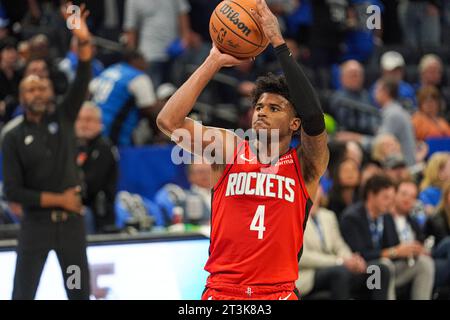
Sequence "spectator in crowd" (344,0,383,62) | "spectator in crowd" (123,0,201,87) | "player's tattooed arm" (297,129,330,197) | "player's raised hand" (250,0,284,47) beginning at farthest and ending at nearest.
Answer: "spectator in crowd" (344,0,383,62), "spectator in crowd" (123,0,201,87), "player's tattooed arm" (297,129,330,197), "player's raised hand" (250,0,284,47)

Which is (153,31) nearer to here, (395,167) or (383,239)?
(395,167)

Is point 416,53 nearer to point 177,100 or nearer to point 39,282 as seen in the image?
point 39,282

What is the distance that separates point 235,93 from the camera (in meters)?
13.4

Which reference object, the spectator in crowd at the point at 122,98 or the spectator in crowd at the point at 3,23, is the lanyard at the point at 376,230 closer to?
the spectator in crowd at the point at 122,98

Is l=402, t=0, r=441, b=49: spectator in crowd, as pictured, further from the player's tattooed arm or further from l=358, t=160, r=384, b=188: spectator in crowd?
the player's tattooed arm

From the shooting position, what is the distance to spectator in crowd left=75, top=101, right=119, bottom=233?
9844 millimetres

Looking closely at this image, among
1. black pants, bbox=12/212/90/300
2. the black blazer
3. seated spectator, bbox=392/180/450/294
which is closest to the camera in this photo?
black pants, bbox=12/212/90/300

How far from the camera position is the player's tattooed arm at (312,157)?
5.40 meters

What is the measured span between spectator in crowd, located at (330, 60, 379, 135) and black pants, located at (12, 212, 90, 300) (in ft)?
19.6

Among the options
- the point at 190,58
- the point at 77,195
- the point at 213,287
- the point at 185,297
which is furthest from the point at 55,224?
the point at 190,58

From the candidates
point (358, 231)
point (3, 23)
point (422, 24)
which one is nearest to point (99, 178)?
point (358, 231)

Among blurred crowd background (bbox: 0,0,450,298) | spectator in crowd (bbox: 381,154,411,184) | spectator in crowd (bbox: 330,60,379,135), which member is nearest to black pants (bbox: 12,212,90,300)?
blurred crowd background (bbox: 0,0,450,298)

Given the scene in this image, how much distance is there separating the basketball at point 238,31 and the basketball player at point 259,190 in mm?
62

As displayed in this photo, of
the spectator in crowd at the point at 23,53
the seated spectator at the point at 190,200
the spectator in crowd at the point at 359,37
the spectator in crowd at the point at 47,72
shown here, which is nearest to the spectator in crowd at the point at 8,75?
the spectator in crowd at the point at 23,53
